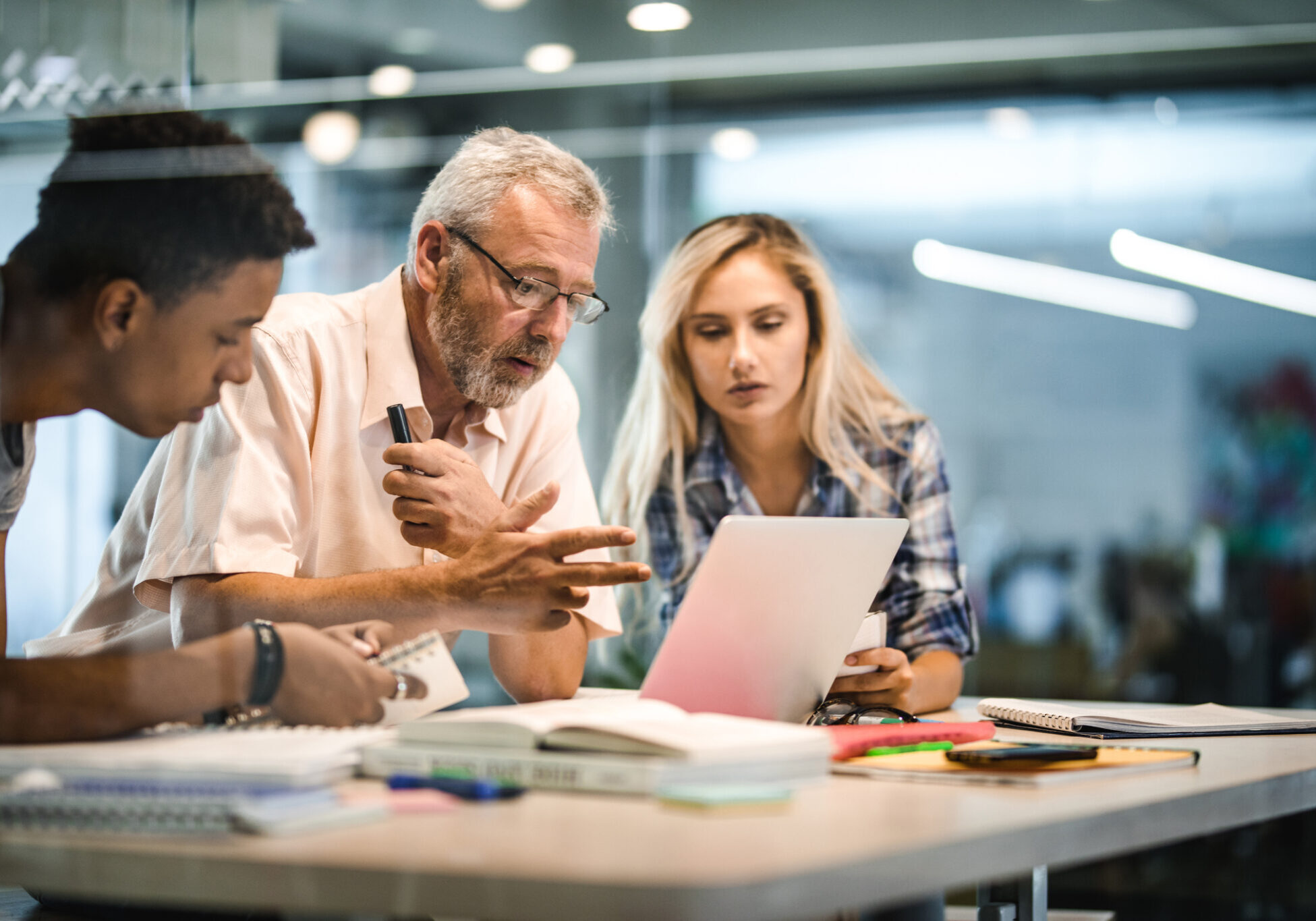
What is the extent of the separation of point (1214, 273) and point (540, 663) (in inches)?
135

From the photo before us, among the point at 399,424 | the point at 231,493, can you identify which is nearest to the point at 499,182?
the point at 399,424

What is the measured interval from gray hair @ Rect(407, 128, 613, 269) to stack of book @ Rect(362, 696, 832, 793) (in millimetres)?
1001

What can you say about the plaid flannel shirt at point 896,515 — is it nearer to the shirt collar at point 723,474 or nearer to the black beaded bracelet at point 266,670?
the shirt collar at point 723,474

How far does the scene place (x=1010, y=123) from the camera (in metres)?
4.35

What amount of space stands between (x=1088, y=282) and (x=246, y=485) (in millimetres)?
3566

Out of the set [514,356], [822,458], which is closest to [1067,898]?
[822,458]

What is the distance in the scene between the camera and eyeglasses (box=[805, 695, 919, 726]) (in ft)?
4.42

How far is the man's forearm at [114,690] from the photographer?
100 centimetres

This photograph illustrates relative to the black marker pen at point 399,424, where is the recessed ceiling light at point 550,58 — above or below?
above

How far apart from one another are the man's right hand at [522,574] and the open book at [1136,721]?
53cm

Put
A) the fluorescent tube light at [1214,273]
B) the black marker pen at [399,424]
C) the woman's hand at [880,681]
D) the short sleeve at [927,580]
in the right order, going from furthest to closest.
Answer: the fluorescent tube light at [1214,273]
the short sleeve at [927,580]
the black marker pen at [399,424]
the woman's hand at [880,681]

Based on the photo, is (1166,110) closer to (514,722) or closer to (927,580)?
(927,580)

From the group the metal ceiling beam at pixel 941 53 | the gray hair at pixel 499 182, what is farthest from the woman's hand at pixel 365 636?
the metal ceiling beam at pixel 941 53

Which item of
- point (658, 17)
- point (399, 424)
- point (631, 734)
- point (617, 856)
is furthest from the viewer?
point (658, 17)
